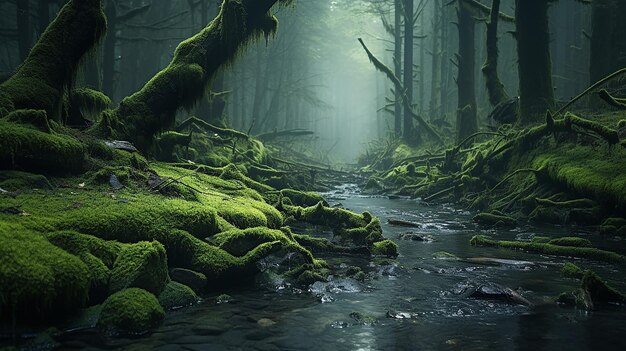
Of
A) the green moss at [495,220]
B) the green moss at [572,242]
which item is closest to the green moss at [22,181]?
the green moss at [572,242]

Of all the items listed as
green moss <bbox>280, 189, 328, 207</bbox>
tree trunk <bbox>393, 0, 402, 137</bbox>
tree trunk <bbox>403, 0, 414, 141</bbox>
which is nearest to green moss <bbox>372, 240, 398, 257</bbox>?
green moss <bbox>280, 189, 328, 207</bbox>

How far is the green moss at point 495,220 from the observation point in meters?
9.26

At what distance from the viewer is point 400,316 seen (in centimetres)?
426

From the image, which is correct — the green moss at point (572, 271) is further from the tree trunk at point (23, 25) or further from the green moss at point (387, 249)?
the tree trunk at point (23, 25)

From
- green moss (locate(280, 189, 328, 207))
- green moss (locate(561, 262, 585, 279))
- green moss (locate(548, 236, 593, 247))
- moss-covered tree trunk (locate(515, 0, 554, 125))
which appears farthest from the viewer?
moss-covered tree trunk (locate(515, 0, 554, 125))

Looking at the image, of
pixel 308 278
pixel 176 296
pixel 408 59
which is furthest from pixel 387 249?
pixel 408 59

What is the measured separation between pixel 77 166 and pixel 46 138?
0.65 m

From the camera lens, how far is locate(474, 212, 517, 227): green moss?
9.26 metres

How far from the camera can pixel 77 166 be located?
20.1ft

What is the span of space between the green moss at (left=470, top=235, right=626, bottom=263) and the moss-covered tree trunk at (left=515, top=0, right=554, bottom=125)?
6560 mm

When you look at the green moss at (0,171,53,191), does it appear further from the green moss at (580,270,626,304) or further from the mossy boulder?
the green moss at (580,270,626,304)

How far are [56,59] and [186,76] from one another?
2.12 meters

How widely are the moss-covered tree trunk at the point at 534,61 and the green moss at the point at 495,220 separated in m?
4.44

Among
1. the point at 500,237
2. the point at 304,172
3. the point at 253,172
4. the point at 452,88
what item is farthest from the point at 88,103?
the point at 452,88
